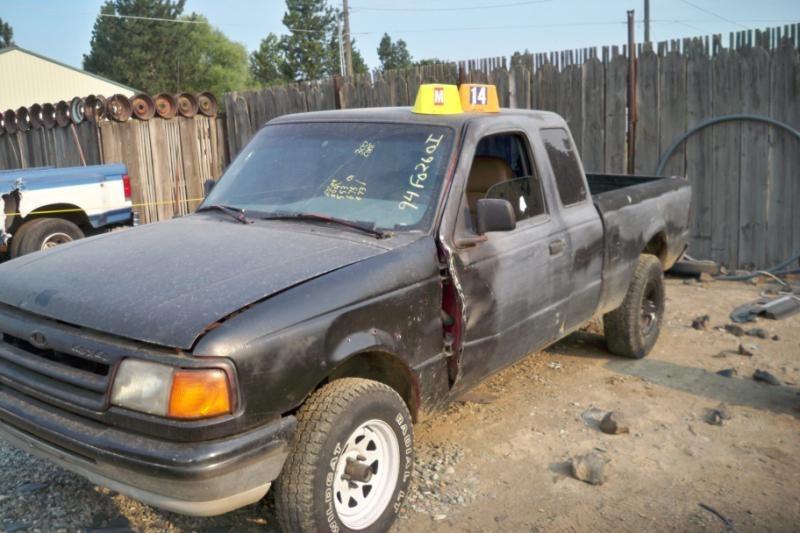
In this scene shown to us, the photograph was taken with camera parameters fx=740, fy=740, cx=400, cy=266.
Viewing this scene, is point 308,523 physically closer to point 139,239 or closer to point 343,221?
point 343,221

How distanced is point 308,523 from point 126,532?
3.25ft

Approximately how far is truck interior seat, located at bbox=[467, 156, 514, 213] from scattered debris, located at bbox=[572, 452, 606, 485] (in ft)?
5.47

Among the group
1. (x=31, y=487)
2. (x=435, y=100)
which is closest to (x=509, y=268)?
(x=435, y=100)

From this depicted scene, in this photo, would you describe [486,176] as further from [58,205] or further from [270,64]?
[270,64]

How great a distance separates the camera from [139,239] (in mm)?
3814

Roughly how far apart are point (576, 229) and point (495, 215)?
1.28 metres

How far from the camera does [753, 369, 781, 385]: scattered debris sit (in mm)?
5457

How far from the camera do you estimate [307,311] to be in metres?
2.97

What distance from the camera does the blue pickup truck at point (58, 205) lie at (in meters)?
8.75

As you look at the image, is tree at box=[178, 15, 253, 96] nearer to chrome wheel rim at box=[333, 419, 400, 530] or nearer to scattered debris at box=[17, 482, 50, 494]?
scattered debris at box=[17, 482, 50, 494]

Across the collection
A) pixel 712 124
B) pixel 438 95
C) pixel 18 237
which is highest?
pixel 438 95

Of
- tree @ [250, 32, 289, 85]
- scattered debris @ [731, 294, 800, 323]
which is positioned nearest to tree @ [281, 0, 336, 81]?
tree @ [250, 32, 289, 85]

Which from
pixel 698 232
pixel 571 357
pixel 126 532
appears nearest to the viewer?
pixel 126 532

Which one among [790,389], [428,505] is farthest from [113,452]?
[790,389]
